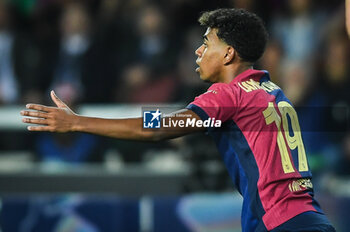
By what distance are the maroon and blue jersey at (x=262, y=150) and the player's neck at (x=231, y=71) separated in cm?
13

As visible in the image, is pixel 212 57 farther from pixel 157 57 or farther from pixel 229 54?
pixel 157 57

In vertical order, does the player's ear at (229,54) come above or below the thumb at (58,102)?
above

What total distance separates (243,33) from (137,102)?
12.1 ft

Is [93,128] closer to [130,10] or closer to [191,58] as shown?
[191,58]

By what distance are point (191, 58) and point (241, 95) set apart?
12.1 feet

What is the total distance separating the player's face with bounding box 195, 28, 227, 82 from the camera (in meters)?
3.69

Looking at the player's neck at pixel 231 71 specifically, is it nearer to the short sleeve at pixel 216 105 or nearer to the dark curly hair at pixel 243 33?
the dark curly hair at pixel 243 33

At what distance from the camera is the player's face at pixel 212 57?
3691 mm

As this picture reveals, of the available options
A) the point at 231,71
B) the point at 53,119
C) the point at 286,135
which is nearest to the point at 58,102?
the point at 53,119

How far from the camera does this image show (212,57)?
12.2 ft

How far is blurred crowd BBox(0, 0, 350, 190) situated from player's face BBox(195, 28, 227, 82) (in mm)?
2682

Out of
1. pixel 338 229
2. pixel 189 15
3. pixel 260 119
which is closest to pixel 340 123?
pixel 338 229

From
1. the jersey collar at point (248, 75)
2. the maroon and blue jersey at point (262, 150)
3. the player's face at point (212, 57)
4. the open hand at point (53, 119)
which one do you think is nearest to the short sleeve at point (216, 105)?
the maroon and blue jersey at point (262, 150)

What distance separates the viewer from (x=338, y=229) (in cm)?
637
